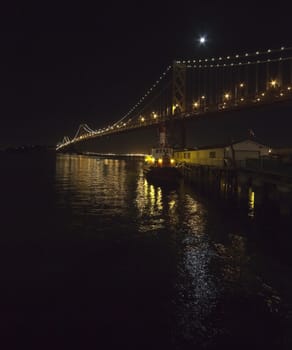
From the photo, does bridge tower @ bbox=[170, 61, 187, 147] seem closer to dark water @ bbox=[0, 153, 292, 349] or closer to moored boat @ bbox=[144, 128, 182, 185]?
moored boat @ bbox=[144, 128, 182, 185]

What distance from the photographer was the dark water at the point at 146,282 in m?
7.84

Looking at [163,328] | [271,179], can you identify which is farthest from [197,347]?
[271,179]

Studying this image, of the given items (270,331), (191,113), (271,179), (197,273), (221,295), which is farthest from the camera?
(191,113)

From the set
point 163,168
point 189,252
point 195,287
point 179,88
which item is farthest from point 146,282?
point 179,88

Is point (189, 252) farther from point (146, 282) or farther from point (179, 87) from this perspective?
point (179, 87)

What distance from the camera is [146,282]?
10.7m

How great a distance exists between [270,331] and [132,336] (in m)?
3.01

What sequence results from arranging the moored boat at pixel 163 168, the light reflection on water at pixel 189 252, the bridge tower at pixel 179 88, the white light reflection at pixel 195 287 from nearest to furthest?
the white light reflection at pixel 195 287 → the light reflection on water at pixel 189 252 → the moored boat at pixel 163 168 → the bridge tower at pixel 179 88

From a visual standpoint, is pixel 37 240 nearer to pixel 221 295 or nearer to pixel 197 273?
pixel 197 273

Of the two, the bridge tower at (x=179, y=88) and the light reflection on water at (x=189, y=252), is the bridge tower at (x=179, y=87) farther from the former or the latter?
the light reflection on water at (x=189, y=252)

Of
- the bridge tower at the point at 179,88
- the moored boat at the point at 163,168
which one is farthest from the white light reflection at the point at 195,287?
the bridge tower at the point at 179,88

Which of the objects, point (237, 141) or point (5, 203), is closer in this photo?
point (5, 203)

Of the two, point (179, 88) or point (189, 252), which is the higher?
point (179, 88)

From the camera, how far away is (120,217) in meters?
21.5
